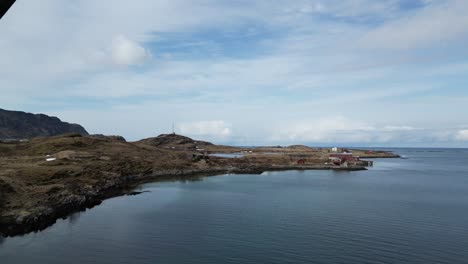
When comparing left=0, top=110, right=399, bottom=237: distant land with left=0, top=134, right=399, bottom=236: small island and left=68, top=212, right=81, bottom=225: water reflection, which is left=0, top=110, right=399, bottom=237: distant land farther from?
left=68, top=212, right=81, bottom=225: water reflection

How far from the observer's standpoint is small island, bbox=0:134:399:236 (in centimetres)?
5422

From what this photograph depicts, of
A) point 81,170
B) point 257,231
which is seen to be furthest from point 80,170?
point 257,231

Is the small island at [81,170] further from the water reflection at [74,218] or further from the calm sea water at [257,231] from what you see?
the calm sea water at [257,231]

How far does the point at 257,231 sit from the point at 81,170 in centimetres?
5430

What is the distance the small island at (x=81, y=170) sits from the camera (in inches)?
2135

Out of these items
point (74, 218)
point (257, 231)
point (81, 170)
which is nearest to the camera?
point (257, 231)

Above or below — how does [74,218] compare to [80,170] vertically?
below

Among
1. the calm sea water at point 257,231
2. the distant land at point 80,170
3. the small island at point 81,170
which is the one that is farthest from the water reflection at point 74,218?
the small island at point 81,170

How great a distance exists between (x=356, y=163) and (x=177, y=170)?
90.0 metres

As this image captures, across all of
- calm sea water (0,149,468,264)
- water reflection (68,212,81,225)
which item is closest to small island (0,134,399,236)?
water reflection (68,212,81,225)

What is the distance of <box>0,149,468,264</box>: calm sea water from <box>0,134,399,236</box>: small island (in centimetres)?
416

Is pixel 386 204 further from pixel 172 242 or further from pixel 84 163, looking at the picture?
pixel 84 163

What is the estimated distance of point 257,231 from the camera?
49000 millimetres

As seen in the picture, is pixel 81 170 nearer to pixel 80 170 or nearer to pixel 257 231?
pixel 80 170
